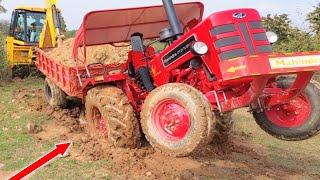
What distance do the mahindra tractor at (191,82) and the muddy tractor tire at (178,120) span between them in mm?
11

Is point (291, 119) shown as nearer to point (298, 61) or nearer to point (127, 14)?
point (298, 61)

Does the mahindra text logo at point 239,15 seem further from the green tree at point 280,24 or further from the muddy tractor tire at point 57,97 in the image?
the green tree at point 280,24

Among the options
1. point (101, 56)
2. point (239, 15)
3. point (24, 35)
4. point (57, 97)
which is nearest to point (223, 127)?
point (239, 15)

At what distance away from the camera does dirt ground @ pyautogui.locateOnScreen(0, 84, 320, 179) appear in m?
7.44

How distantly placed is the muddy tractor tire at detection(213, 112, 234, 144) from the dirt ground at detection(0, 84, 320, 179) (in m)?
0.12

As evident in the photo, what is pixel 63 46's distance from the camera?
39.5 ft

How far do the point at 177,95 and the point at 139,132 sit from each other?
2.05 metres

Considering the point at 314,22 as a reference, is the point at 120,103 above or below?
below

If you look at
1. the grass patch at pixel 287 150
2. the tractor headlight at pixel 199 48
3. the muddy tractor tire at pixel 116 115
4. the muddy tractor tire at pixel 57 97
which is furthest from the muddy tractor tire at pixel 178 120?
the muddy tractor tire at pixel 57 97

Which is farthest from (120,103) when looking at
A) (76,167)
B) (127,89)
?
(76,167)

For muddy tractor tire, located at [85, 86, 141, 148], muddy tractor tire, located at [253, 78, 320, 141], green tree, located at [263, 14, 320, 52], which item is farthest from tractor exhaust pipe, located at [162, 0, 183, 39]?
green tree, located at [263, 14, 320, 52]

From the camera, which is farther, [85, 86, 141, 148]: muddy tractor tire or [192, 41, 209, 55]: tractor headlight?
[85, 86, 141, 148]: muddy tractor tire

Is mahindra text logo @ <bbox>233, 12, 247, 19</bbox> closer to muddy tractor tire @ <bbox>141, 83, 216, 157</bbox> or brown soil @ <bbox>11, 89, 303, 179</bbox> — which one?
muddy tractor tire @ <bbox>141, 83, 216, 157</bbox>

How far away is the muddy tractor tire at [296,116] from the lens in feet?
21.8
